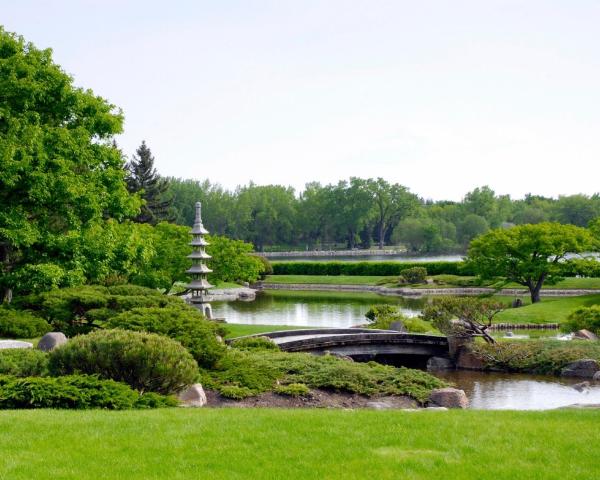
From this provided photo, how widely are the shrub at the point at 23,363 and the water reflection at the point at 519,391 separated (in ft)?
31.2

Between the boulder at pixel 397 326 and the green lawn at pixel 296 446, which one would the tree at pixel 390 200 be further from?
the green lawn at pixel 296 446

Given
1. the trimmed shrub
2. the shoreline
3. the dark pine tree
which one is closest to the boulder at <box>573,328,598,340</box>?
the shoreline

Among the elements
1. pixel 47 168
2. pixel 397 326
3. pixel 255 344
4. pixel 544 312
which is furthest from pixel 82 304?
pixel 544 312

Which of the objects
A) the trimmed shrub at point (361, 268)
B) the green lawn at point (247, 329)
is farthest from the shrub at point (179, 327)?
the trimmed shrub at point (361, 268)

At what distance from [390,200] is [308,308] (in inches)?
3439

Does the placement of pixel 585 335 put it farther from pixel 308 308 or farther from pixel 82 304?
pixel 308 308

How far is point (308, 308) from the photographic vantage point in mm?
44062

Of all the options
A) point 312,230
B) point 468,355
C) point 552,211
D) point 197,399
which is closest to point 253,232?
point 312,230

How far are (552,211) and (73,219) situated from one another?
120899 mm

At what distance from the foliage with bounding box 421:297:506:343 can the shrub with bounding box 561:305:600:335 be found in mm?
5617

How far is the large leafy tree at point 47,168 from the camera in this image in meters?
20.4

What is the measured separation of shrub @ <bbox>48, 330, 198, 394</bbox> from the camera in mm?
11562

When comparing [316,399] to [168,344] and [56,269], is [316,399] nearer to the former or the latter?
[168,344]

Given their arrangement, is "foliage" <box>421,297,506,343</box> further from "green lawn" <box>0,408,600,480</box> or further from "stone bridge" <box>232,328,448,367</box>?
"green lawn" <box>0,408,600,480</box>
